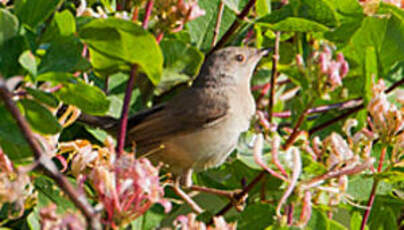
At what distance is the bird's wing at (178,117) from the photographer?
3.51 metres

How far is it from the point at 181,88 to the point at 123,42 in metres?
1.41

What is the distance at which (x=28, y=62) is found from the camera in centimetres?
173

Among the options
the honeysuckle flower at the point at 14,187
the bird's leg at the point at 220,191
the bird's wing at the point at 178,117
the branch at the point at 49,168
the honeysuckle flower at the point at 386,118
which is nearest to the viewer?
the branch at the point at 49,168

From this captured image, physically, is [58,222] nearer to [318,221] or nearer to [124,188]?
[124,188]

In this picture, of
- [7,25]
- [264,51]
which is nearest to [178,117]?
[264,51]

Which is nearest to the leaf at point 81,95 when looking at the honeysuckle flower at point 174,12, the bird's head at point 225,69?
the honeysuckle flower at point 174,12

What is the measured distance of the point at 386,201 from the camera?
288 centimetres

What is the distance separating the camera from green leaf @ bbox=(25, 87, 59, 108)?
1776mm

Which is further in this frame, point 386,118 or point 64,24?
point 386,118

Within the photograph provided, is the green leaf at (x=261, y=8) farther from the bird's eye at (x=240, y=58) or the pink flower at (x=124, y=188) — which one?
the pink flower at (x=124, y=188)

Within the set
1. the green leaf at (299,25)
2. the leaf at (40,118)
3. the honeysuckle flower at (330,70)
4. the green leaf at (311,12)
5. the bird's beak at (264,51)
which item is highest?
the green leaf at (311,12)

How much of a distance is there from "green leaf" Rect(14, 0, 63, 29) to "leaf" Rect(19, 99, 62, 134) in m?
0.26

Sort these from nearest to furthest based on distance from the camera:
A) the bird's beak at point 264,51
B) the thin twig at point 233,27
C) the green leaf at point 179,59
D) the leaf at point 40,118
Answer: the leaf at point 40,118, the green leaf at point 179,59, the thin twig at point 233,27, the bird's beak at point 264,51

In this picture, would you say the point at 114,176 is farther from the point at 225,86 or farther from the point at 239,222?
the point at 225,86
